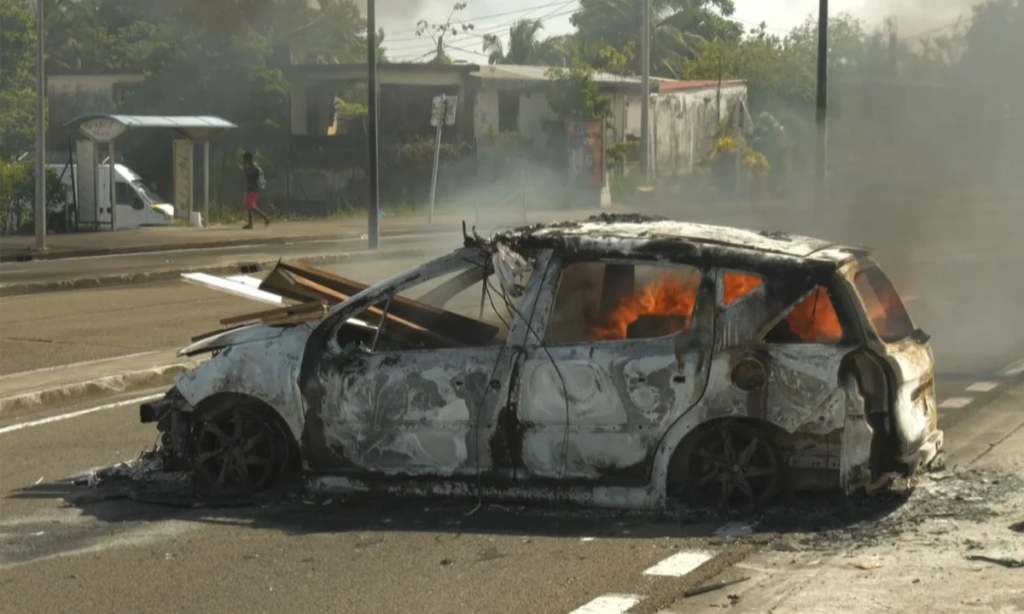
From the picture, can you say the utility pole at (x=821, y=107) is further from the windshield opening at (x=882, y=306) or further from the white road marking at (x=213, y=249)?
the windshield opening at (x=882, y=306)

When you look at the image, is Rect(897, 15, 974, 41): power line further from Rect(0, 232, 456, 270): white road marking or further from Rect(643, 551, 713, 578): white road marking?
Rect(643, 551, 713, 578): white road marking

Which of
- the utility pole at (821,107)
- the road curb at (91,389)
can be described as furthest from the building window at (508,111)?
the road curb at (91,389)

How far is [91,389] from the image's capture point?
12.0m

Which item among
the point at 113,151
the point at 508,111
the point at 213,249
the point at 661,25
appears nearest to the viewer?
the point at 213,249

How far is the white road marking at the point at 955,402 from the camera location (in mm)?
11109

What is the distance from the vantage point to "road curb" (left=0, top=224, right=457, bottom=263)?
1081 inches

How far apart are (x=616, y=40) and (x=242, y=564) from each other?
79624mm

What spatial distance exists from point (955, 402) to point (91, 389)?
21.1 ft

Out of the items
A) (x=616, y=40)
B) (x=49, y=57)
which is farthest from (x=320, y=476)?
(x=616, y=40)

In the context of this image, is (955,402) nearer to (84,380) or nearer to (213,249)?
(84,380)

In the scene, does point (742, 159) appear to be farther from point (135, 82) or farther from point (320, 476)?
point (320, 476)

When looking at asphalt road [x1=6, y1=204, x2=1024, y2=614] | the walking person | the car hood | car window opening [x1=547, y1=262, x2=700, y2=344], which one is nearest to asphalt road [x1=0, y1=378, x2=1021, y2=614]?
asphalt road [x1=6, y1=204, x2=1024, y2=614]

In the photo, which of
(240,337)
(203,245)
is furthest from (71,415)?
(203,245)

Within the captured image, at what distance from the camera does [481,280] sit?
26.8ft
